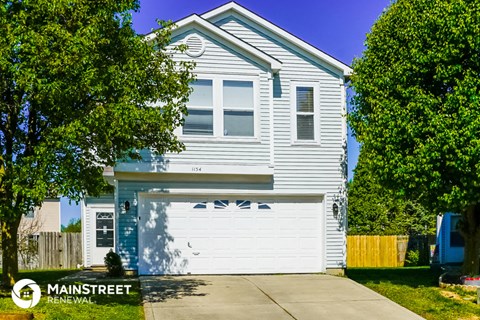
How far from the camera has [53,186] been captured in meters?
9.03

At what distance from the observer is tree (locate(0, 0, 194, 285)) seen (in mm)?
8703

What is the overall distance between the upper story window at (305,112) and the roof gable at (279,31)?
2.81 ft

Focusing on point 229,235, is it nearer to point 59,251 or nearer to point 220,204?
point 220,204

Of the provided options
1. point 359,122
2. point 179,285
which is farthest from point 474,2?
point 179,285

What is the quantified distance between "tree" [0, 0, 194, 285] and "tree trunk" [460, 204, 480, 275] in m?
8.06

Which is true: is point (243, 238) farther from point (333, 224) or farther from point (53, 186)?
point (53, 186)

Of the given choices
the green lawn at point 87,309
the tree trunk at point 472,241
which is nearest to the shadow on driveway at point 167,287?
the green lawn at point 87,309

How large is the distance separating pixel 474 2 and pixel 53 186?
9.42m

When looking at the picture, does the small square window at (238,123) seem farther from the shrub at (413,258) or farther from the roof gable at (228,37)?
the shrub at (413,258)

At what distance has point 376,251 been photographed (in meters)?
23.5

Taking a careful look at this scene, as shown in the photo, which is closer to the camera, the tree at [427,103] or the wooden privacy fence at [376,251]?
the tree at [427,103]

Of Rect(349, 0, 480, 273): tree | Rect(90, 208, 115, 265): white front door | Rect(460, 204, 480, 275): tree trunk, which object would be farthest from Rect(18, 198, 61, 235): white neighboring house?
Rect(460, 204, 480, 275): tree trunk

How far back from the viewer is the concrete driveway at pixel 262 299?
977cm

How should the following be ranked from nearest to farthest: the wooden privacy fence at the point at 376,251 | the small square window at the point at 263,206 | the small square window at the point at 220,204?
the small square window at the point at 220,204, the small square window at the point at 263,206, the wooden privacy fence at the point at 376,251
